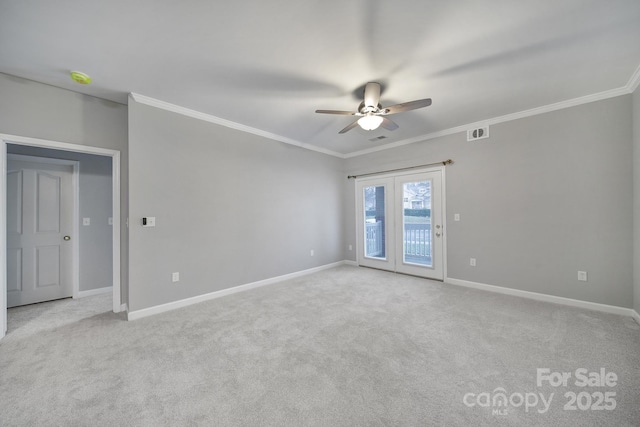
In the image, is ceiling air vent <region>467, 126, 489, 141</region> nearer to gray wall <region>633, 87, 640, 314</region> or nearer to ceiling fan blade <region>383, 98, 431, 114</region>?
gray wall <region>633, 87, 640, 314</region>

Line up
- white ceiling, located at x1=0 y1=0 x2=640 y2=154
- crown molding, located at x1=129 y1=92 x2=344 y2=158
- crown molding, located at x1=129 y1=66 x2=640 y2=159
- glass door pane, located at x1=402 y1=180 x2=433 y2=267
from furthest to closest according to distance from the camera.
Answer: glass door pane, located at x1=402 y1=180 x2=433 y2=267 → crown molding, located at x1=129 y1=92 x2=344 y2=158 → crown molding, located at x1=129 y1=66 x2=640 y2=159 → white ceiling, located at x1=0 y1=0 x2=640 y2=154

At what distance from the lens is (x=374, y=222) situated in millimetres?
5266

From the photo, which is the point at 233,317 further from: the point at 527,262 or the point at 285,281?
the point at 527,262

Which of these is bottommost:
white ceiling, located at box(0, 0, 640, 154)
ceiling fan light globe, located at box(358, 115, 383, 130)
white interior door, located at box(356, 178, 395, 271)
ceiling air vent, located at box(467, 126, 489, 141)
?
white interior door, located at box(356, 178, 395, 271)

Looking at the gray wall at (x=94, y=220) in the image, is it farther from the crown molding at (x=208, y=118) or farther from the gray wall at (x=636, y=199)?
the gray wall at (x=636, y=199)

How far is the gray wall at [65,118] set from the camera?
2.45 metres

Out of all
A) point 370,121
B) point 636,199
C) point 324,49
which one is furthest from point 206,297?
point 636,199

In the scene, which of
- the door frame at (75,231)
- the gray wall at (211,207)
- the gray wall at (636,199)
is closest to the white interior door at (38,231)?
the door frame at (75,231)

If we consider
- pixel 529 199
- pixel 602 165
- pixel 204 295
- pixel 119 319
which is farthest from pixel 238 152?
pixel 602 165

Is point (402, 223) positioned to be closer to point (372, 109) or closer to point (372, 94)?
point (372, 109)

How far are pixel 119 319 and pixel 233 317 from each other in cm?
133

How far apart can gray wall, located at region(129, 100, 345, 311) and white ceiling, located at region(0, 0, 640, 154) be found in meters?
0.59

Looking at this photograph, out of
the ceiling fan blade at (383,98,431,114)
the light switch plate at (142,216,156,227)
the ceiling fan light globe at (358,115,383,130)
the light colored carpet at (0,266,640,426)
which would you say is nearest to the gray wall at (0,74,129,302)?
the light switch plate at (142,216,156,227)

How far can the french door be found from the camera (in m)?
4.30
